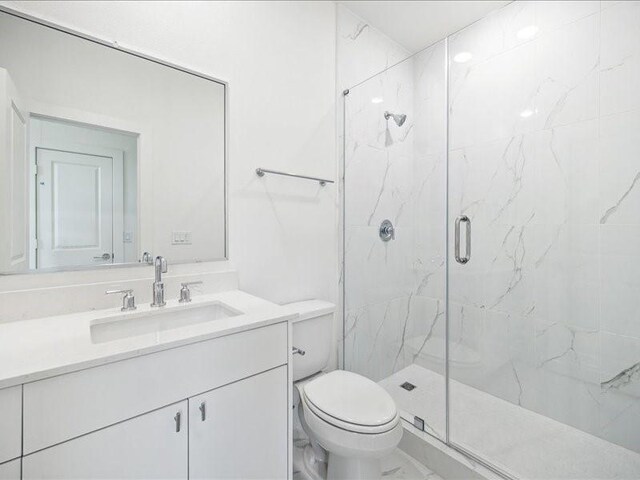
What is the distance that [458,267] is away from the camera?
1989mm

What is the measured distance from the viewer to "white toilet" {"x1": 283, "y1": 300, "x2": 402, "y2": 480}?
116cm

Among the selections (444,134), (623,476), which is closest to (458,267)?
(444,134)

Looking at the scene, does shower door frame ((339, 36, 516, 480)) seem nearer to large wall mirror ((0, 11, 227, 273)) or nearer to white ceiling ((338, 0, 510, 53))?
white ceiling ((338, 0, 510, 53))

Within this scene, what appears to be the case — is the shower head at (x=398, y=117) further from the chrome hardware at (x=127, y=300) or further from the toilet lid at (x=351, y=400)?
the chrome hardware at (x=127, y=300)

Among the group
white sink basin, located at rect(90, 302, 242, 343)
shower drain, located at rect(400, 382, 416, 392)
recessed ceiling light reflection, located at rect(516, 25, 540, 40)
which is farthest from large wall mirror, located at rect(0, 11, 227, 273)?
recessed ceiling light reflection, located at rect(516, 25, 540, 40)

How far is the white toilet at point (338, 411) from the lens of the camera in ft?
3.81

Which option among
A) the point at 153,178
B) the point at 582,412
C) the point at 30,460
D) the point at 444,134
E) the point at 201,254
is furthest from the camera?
the point at 444,134

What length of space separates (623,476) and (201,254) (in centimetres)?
211

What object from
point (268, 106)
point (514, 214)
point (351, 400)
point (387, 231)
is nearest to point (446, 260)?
point (387, 231)

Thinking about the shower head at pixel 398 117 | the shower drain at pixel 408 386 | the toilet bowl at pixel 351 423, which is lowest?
the shower drain at pixel 408 386

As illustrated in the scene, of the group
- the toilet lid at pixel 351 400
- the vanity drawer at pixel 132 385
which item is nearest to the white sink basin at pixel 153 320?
the vanity drawer at pixel 132 385

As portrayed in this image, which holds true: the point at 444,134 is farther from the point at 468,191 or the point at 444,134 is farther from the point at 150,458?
the point at 150,458

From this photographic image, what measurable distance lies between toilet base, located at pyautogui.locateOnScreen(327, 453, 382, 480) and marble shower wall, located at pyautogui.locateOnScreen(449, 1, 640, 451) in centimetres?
58

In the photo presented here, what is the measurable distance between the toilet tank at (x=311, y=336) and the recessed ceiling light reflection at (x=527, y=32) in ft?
6.27
